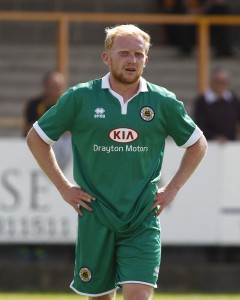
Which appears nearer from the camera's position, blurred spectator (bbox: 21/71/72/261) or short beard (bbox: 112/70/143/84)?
short beard (bbox: 112/70/143/84)

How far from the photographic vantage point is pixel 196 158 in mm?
8344

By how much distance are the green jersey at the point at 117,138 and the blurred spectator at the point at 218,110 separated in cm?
602

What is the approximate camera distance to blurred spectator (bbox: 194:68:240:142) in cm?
1425

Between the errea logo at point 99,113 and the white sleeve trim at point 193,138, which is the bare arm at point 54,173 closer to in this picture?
the errea logo at point 99,113

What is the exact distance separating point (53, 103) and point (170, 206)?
5.55 feet

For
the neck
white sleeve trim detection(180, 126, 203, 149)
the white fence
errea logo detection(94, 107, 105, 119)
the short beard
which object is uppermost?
the short beard

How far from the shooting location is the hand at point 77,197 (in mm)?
8180

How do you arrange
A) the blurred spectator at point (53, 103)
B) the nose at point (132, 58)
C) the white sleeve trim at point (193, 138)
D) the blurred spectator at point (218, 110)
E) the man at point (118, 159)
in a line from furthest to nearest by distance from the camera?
1. the blurred spectator at point (218, 110)
2. the blurred spectator at point (53, 103)
3. the white sleeve trim at point (193, 138)
4. the man at point (118, 159)
5. the nose at point (132, 58)

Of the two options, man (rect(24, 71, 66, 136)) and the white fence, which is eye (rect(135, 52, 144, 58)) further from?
the white fence

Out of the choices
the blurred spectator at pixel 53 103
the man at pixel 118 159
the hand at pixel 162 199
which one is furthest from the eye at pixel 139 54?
the blurred spectator at pixel 53 103

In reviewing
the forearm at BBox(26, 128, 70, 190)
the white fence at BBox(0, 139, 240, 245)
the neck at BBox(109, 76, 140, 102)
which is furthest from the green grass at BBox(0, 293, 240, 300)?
the neck at BBox(109, 76, 140, 102)

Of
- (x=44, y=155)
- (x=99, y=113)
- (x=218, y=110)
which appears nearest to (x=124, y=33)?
(x=99, y=113)

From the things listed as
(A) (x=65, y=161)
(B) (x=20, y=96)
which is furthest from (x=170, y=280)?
(B) (x=20, y=96)

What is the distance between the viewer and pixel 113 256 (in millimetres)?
8242
